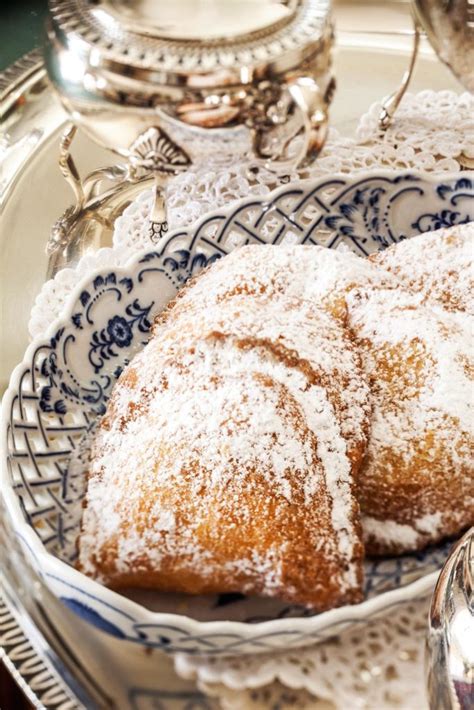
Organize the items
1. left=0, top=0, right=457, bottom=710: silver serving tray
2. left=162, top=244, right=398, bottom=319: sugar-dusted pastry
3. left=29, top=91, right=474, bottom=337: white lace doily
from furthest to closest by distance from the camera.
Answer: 1. left=29, top=91, right=474, bottom=337: white lace doily
2. left=162, top=244, right=398, bottom=319: sugar-dusted pastry
3. left=0, top=0, right=457, bottom=710: silver serving tray

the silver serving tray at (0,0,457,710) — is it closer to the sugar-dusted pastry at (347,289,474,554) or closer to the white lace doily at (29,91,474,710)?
the white lace doily at (29,91,474,710)

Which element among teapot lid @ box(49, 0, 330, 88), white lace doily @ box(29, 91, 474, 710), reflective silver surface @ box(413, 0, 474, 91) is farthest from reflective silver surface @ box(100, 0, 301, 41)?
reflective silver surface @ box(413, 0, 474, 91)

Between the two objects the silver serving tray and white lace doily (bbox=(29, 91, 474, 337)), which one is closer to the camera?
the silver serving tray

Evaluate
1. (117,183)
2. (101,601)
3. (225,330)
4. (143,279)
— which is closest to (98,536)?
(101,601)

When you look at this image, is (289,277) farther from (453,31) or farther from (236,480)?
(453,31)

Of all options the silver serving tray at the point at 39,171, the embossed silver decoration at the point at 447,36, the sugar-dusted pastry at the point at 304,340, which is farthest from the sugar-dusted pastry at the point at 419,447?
the embossed silver decoration at the point at 447,36

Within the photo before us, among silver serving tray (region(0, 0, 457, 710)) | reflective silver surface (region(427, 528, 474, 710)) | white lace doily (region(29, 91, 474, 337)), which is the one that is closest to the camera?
reflective silver surface (region(427, 528, 474, 710))

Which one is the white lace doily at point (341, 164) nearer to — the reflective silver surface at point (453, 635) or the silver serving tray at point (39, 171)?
the silver serving tray at point (39, 171)

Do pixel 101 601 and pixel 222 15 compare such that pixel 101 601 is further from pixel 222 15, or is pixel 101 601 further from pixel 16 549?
pixel 222 15
